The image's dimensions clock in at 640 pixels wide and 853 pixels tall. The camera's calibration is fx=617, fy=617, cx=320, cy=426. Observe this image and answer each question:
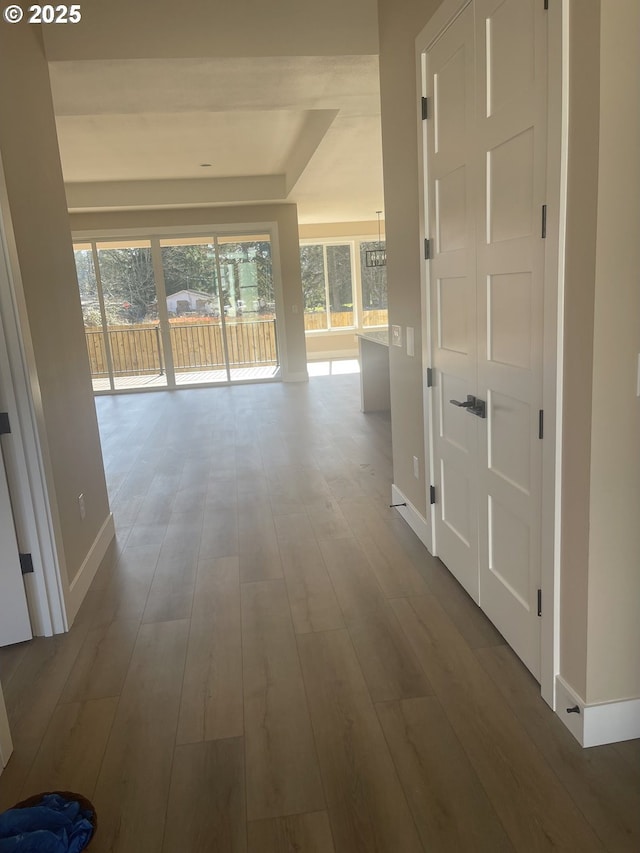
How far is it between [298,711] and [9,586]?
131 centimetres

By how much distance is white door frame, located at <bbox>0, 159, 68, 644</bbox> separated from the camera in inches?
93.4

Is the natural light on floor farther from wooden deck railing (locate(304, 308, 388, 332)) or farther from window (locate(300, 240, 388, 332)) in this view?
window (locate(300, 240, 388, 332))

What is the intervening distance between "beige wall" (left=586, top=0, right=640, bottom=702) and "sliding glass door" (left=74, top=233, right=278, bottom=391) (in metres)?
8.16

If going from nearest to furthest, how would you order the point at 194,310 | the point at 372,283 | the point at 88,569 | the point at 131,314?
the point at 88,569, the point at 131,314, the point at 194,310, the point at 372,283

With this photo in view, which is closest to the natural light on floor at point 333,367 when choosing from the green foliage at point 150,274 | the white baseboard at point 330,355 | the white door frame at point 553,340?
the white baseboard at point 330,355

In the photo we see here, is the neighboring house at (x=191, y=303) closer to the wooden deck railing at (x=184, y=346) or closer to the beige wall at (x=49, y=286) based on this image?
the wooden deck railing at (x=184, y=346)

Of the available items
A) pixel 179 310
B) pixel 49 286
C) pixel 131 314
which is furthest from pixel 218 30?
pixel 131 314

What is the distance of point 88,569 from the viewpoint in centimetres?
310

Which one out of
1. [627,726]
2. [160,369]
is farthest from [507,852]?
[160,369]

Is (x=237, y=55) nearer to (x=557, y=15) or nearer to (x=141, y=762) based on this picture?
(x=557, y=15)

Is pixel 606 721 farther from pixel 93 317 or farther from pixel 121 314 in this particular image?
pixel 93 317

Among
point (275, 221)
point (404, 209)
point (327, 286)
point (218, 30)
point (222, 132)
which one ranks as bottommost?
point (327, 286)

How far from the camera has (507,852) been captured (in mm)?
1487

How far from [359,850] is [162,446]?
15.5ft
